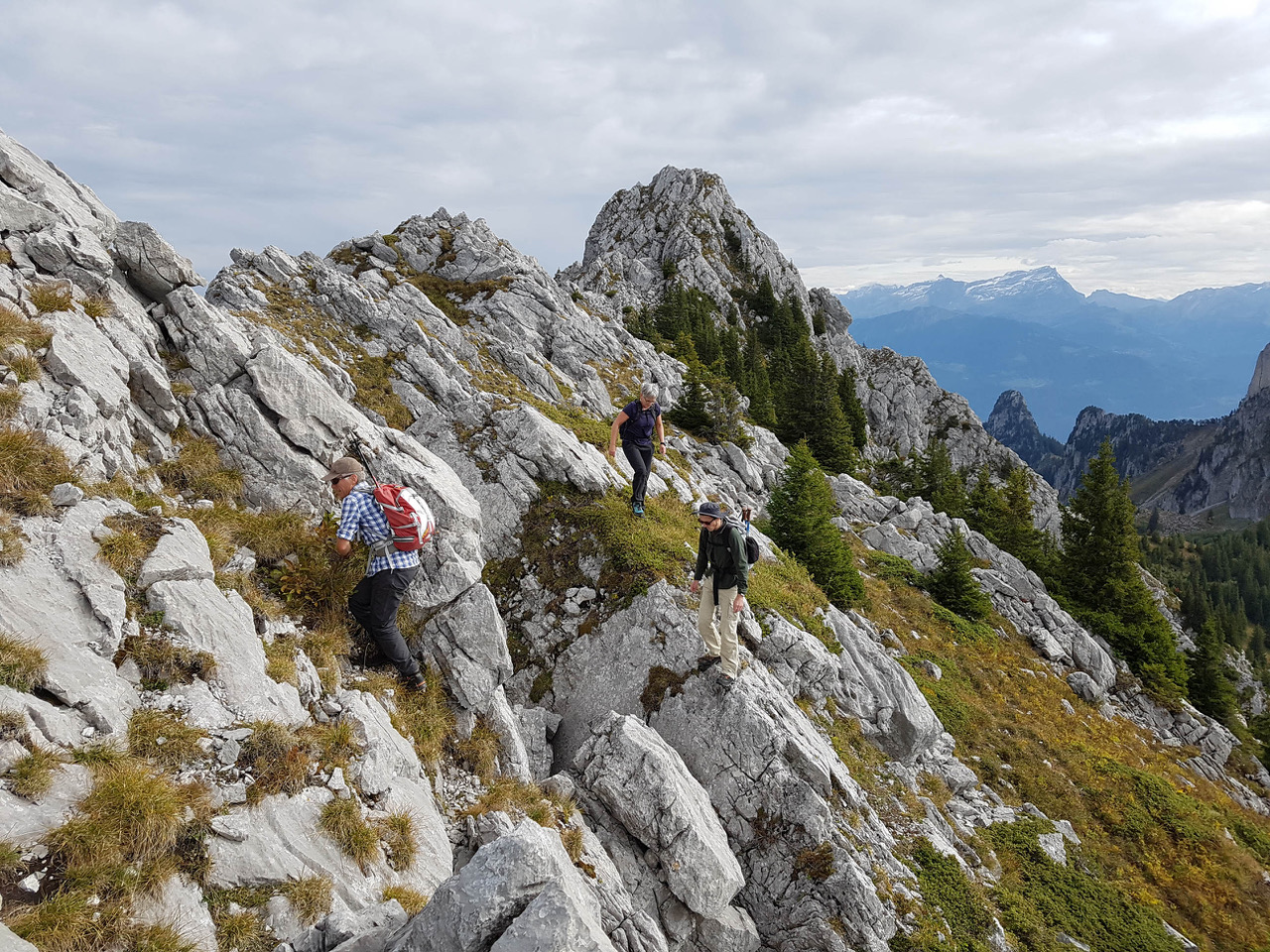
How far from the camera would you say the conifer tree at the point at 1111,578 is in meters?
35.1

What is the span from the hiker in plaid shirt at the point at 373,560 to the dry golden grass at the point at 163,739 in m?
2.82

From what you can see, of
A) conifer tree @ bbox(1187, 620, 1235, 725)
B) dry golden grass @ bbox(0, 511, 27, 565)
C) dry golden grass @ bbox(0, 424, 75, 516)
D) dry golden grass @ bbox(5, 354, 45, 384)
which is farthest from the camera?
conifer tree @ bbox(1187, 620, 1235, 725)

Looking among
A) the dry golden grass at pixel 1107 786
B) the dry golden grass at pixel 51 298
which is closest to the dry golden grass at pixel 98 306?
the dry golden grass at pixel 51 298

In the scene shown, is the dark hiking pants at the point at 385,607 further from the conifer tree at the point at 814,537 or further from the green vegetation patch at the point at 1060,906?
the conifer tree at the point at 814,537

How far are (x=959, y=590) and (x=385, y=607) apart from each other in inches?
1127

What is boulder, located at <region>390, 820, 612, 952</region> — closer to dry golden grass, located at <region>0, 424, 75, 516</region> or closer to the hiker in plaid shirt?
the hiker in plaid shirt

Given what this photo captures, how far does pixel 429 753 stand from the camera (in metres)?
9.97

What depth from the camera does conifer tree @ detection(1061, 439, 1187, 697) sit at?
35094mm

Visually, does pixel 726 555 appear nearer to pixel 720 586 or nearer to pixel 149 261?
pixel 720 586

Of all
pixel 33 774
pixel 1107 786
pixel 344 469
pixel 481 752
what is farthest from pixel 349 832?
pixel 1107 786

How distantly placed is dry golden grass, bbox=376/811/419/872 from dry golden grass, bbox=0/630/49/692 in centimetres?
425

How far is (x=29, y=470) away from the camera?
844 centimetres

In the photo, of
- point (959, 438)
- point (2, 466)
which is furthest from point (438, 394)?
point (959, 438)

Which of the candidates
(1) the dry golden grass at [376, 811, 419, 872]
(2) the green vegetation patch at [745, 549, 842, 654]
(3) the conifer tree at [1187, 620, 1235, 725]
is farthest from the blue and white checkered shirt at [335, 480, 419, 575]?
(3) the conifer tree at [1187, 620, 1235, 725]
